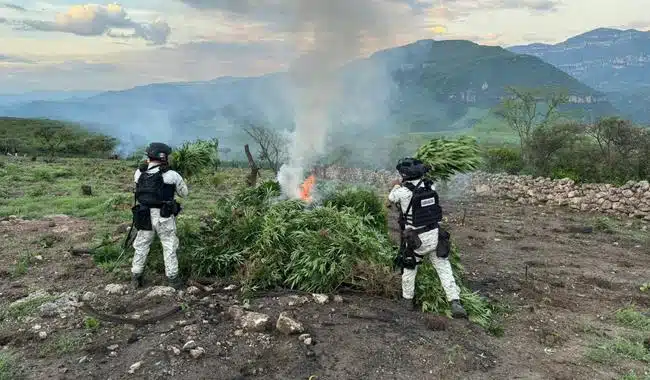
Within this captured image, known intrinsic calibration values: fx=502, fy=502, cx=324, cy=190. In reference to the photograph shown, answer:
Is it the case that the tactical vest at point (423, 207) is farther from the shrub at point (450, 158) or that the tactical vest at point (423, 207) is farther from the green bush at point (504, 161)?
the green bush at point (504, 161)

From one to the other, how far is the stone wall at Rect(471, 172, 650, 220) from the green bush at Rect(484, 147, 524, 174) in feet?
8.19

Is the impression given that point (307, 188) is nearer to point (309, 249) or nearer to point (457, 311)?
point (309, 249)

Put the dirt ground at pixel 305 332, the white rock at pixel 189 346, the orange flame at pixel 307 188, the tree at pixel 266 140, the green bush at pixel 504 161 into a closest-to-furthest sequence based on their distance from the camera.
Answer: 1. the dirt ground at pixel 305 332
2. the white rock at pixel 189 346
3. the orange flame at pixel 307 188
4. the green bush at pixel 504 161
5. the tree at pixel 266 140

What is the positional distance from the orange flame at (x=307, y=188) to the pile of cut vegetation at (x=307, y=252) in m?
0.54

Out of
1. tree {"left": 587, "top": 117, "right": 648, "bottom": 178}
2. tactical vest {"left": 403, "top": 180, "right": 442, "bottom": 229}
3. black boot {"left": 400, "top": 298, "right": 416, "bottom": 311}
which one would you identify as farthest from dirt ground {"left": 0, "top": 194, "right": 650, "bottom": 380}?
tree {"left": 587, "top": 117, "right": 648, "bottom": 178}

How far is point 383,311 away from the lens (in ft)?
24.0

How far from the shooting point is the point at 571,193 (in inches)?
740

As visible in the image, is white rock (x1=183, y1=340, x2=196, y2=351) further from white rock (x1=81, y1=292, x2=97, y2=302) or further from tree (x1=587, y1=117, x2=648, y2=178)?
tree (x1=587, y1=117, x2=648, y2=178)

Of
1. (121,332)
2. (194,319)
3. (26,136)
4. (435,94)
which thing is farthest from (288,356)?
(435,94)

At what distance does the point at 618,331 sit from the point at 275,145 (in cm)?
2171

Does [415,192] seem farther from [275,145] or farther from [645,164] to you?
[275,145]

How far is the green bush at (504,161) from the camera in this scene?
2516cm

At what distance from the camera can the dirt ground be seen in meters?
5.80

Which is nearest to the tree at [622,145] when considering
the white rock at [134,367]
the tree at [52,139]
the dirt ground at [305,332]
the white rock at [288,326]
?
the dirt ground at [305,332]
